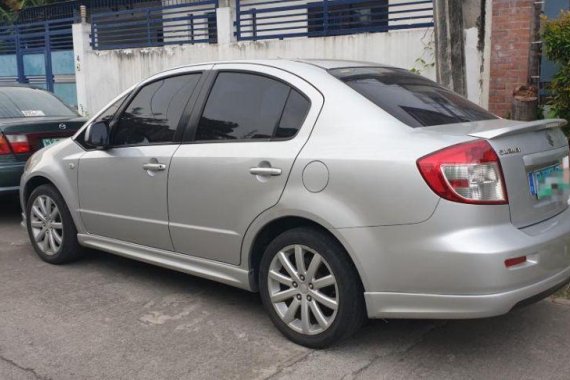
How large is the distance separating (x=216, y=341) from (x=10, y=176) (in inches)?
151

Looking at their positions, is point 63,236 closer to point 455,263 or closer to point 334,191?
point 334,191

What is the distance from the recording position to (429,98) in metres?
3.81

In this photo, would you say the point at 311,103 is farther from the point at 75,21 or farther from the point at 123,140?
the point at 75,21

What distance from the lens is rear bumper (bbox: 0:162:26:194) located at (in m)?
6.44

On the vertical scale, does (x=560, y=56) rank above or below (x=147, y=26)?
below

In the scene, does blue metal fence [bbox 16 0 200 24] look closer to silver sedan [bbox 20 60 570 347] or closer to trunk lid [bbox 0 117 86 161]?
trunk lid [bbox 0 117 86 161]

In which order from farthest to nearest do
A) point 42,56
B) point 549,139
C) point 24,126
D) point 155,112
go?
point 42,56
point 24,126
point 155,112
point 549,139

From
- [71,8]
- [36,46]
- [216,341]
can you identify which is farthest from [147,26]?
[216,341]

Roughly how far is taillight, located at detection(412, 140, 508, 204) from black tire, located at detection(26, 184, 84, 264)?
3.22 meters

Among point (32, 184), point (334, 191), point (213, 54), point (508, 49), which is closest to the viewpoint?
point (334, 191)

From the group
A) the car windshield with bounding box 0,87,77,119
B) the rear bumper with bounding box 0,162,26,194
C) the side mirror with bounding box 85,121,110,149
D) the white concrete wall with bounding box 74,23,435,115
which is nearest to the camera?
the side mirror with bounding box 85,121,110,149

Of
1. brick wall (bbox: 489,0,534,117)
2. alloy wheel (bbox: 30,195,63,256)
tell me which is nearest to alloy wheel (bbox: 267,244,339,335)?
alloy wheel (bbox: 30,195,63,256)

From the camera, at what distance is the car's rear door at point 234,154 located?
358 centimetres

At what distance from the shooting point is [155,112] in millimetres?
4461
